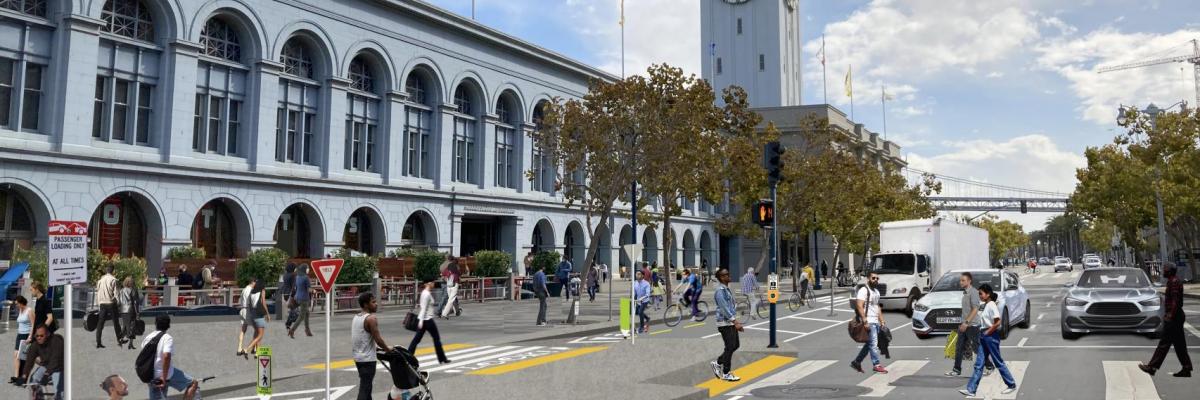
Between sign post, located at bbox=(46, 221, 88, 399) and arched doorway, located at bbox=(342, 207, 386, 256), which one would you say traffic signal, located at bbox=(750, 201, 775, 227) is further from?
arched doorway, located at bbox=(342, 207, 386, 256)

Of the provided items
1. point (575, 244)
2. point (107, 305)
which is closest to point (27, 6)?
point (107, 305)

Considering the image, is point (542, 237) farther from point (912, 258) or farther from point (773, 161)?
point (773, 161)

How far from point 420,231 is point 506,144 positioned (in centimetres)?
787

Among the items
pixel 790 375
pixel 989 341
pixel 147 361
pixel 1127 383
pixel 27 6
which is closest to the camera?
pixel 147 361

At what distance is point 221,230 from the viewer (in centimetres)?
3381

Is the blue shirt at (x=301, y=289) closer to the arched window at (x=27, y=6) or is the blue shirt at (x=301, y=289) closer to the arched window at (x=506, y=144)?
the arched window at (x=27, y=6)

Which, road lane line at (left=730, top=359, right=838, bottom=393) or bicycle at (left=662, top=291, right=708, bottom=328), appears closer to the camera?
road lane line at (left=730, top=359, right=838, bottom=393)

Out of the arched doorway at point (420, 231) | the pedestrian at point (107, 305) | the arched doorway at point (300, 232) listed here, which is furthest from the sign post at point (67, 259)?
the arched doorway at point (420, 231)

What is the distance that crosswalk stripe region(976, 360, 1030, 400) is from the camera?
36.0 feet

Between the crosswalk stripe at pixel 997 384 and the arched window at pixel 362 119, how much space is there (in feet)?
102

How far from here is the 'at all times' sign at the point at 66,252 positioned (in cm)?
924

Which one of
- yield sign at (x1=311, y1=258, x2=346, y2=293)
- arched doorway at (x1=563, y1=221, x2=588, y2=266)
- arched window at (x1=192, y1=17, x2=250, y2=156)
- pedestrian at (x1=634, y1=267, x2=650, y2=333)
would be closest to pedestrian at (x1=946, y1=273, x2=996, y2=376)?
yield sign at (x1=311, y1=258, x2=346, y2=293)

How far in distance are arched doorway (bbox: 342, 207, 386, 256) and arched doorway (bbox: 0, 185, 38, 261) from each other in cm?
1288

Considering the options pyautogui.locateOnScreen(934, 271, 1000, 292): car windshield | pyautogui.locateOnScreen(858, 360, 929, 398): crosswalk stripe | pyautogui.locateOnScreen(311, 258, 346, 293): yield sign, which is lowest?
pyautogui.locateOnScreen(858, 360, 929, 398): crosswalk stripe
